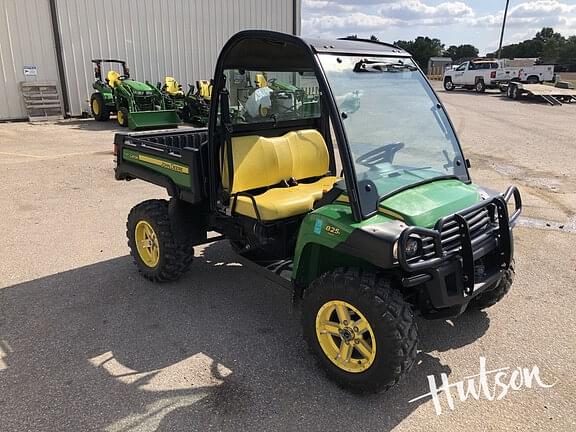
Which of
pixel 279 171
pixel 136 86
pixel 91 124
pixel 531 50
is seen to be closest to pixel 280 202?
pixel 279 171

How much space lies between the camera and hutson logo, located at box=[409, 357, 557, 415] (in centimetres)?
283

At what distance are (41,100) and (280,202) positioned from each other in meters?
13.7

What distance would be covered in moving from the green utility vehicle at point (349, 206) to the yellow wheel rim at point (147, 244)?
0.14 feet

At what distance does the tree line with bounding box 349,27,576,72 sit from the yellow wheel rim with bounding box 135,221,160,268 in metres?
48.5

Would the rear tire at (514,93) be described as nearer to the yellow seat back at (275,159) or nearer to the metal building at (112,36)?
the metal building at (112,36)

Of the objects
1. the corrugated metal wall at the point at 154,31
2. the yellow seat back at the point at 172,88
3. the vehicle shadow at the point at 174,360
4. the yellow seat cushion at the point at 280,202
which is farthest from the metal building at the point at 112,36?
the yellow seat cushion at the point at 280,202

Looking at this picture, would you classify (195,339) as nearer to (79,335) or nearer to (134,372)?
(134,372)

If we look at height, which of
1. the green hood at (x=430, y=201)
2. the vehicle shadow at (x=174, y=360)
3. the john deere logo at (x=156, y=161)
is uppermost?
the green hood at (x=430, y=201)

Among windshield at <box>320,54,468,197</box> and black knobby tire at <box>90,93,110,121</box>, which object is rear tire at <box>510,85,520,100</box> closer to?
black knobby tire at <box>90,93,110,121</box>

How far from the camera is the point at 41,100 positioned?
14.4 metres

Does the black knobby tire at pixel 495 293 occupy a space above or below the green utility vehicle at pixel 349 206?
below

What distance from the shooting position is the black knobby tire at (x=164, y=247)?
4039 millimetres

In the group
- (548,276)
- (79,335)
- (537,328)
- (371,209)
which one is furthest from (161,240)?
(548,276)

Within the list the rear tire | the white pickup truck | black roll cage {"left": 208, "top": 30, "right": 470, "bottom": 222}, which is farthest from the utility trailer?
black roll cage {"left": 208, "top": 30, "right": 470, "bottom": 222}
